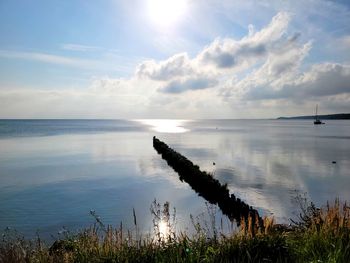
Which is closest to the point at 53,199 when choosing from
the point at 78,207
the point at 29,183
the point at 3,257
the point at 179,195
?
the point at 78,207

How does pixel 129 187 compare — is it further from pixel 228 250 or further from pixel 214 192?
pixel 228 250

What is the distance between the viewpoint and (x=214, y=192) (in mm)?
26609

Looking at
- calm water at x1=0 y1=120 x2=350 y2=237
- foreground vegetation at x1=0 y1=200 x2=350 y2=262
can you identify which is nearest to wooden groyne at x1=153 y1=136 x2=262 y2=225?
calm water at x1=0 y1=120 x2=350 y2=237

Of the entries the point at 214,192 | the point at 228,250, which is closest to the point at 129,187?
the point at 214,192

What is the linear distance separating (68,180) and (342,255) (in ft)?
95.3

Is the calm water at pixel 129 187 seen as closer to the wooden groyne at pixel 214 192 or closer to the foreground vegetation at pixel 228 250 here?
the wooden groyne at pixel 214 192

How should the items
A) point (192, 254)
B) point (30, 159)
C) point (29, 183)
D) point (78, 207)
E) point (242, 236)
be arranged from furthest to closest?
point (30, 159) → point (29, 183) → point (78, 207) → point (242, 236) → point (192, 254)

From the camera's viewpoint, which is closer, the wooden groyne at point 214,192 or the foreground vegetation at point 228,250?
the foreground vegetation at point 228,250

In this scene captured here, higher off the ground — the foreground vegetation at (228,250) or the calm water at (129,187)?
the foreground vegetation at (228,250)

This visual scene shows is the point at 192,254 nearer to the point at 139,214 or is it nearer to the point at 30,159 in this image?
the point at 139,214

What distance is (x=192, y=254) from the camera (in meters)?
7.24

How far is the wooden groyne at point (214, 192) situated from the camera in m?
20.9

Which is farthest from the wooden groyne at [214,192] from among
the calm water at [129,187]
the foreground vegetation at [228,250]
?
the foreground vegetation at [228,250]

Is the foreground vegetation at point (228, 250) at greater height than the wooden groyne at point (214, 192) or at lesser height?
greater
